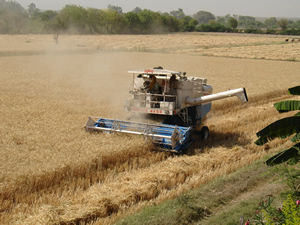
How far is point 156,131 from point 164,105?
95cm

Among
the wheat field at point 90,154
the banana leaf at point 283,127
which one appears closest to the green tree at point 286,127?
the banana leaf at point 283,127

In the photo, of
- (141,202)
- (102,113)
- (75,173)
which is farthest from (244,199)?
(102,113)

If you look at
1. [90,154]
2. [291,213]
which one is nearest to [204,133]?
[90,154]

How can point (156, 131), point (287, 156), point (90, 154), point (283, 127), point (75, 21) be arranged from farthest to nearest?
point (75, 21)
point (156, 131)
point (90, 154)
point (287, 156)
point (283, 127)

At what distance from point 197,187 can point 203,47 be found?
47840mm

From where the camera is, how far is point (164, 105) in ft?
38.8

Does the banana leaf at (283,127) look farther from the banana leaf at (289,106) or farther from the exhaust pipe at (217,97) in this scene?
the exhaust pipe at (217,97)

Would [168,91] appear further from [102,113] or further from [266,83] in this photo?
[266,83]

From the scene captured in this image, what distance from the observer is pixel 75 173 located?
875 cm

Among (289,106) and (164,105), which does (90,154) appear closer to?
(164,105)

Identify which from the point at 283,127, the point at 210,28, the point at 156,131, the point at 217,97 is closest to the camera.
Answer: the point at 283,127

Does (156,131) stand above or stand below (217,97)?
below

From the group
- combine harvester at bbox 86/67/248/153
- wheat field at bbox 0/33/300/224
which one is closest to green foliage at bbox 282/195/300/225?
wheat field at bbox 0/33/300/224

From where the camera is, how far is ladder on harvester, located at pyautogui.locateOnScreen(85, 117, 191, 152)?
1070 cm
